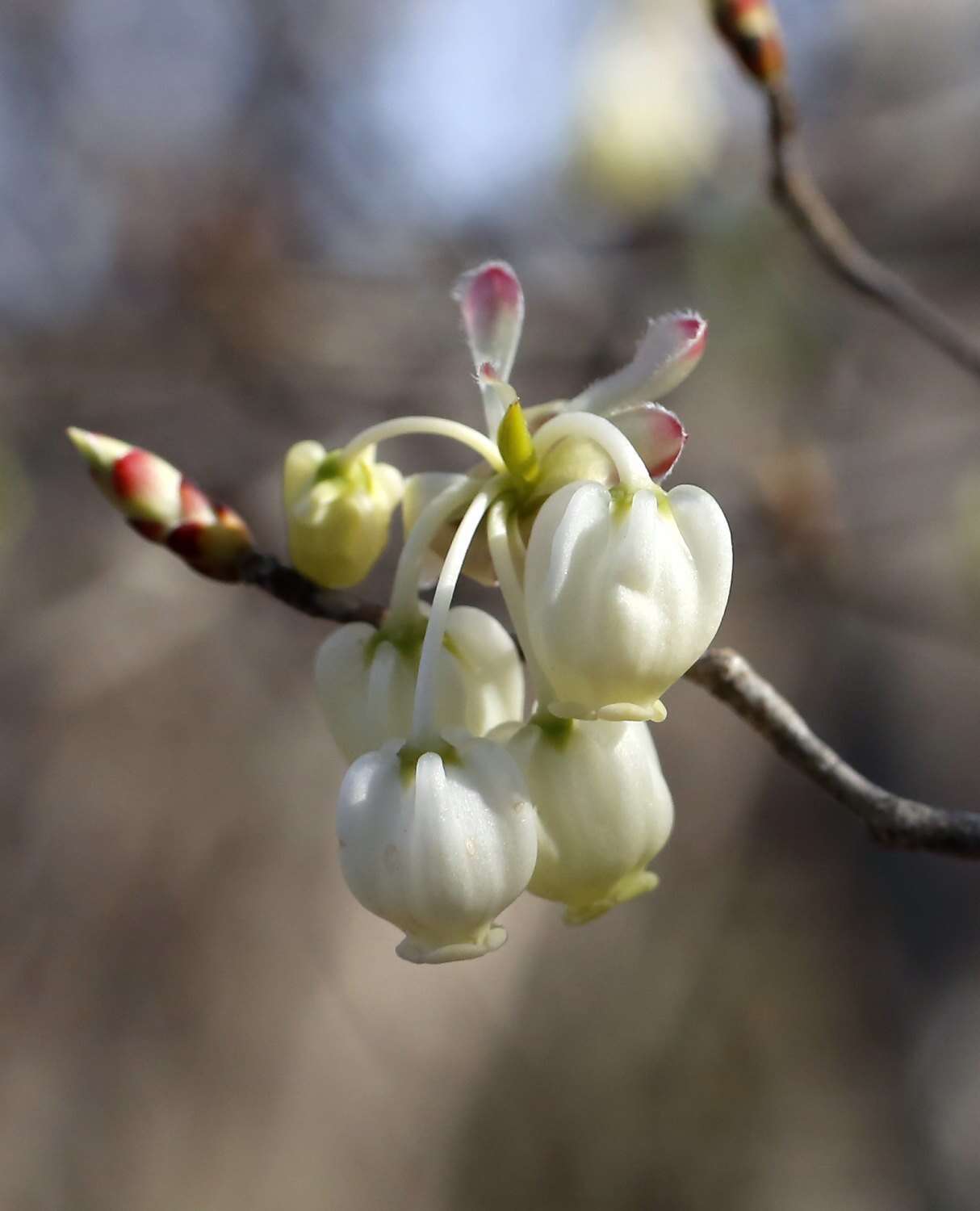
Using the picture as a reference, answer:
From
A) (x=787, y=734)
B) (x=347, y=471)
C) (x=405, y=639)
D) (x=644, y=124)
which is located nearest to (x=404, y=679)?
(x=405, y=639)

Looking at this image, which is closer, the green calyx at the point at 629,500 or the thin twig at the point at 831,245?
the green calyx at the point at 629,500

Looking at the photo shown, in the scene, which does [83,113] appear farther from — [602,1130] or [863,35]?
[602,1130]

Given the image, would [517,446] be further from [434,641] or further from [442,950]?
[442,950]

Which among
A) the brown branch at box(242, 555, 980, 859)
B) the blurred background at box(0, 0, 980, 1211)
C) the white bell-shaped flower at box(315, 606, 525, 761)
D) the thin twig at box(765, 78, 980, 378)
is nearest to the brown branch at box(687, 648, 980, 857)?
the brown branch at box(242, 555, 980, 859)

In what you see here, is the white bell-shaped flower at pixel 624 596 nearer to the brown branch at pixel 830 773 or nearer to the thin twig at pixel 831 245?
the brown branch at pixel 830 773

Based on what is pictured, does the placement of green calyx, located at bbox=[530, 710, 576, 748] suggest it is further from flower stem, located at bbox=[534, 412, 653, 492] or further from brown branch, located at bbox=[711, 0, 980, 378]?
brown branch, located at bbox=[711, 0, 980, 378]

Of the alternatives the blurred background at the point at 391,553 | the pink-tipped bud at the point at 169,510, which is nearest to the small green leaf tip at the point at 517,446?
the pink-tipped bud at the point at 169,510

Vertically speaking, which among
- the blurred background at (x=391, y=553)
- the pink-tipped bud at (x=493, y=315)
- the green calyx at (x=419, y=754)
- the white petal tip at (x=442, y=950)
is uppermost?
the pink-tipped bud at (x=493, y=315)
